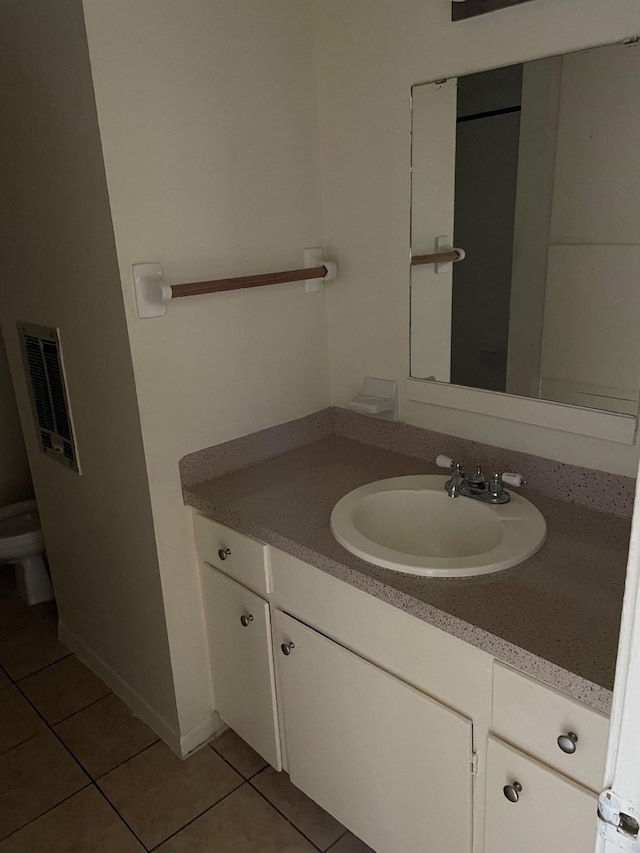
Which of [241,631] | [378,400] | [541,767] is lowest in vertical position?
[241,631]

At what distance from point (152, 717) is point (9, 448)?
5.30 feet

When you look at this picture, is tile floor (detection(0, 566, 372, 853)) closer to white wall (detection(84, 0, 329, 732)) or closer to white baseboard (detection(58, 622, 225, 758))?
white baseboard (detection(58, 622, 225, 758))

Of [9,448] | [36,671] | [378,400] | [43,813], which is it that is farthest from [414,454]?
[9,448]

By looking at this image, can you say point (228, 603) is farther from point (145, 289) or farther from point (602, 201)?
point (602, 201)

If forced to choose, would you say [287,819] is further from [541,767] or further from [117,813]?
[541,767]

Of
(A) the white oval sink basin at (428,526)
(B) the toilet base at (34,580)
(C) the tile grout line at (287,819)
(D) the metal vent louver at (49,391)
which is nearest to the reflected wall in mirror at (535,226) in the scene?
(A) the white oval sink basin at (428,526)

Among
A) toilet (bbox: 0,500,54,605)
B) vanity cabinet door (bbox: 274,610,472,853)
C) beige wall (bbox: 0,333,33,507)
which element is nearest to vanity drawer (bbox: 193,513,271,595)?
vanity cabinet door (bbox: 274,610,472,853)

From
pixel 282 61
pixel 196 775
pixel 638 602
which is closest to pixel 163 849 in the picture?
pixel 196 775

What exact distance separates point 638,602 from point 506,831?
865mm

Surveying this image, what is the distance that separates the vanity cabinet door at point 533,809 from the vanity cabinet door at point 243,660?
2.02 feet

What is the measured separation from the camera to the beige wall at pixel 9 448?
3.04m

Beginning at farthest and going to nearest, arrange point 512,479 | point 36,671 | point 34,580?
point 34,580 → point 36,671 → point 512,479

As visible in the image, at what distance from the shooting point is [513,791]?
111 centimetres

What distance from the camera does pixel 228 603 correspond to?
170 cm
